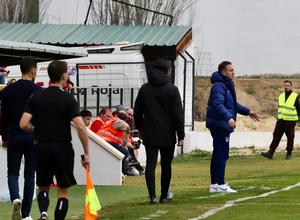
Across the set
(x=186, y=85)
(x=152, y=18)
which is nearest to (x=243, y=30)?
(x=152, y=18)

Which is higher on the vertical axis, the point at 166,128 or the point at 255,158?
the point at 166,128

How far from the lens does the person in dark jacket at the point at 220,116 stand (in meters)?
14.2

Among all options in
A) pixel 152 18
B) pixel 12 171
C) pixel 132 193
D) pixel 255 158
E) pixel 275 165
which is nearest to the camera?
pixel 12 171

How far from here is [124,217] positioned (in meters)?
12.0

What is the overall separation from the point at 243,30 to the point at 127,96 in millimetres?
19824

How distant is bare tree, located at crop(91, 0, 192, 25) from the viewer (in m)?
42.3

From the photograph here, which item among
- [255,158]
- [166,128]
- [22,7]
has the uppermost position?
[22,7]

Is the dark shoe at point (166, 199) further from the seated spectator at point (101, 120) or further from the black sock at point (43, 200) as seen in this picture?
the seated spectator at point (101, 120)

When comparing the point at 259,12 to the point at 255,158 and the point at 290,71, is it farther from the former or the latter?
the point at 255,158

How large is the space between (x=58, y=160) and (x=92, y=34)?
22.5 metres

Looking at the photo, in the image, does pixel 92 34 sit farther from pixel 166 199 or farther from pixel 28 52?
pixel 166 199

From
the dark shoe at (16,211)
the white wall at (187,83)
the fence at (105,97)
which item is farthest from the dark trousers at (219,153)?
the white wall at (187,83)

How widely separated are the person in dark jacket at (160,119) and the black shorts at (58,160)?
2.94 meters

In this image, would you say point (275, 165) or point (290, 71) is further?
point (290, 71)
